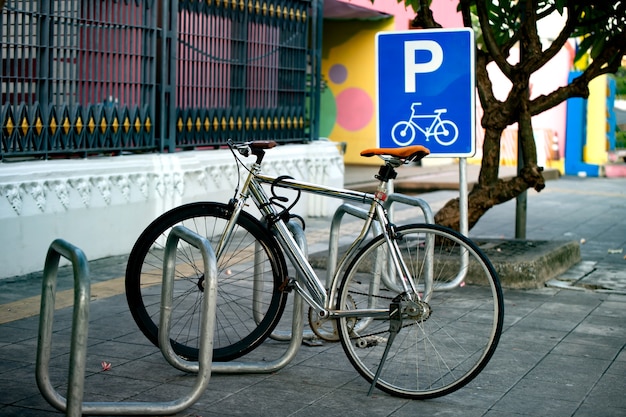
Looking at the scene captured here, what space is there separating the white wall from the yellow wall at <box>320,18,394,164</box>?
426 inches

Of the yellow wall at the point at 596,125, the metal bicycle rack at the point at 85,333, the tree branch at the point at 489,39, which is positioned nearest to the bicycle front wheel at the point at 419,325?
the metal bicycle rack at the point at 85,333

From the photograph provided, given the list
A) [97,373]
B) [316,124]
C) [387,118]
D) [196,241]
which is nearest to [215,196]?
[316,124]

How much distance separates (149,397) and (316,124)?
806 cm

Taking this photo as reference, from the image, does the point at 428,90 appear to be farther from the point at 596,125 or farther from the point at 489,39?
the point at 596,125

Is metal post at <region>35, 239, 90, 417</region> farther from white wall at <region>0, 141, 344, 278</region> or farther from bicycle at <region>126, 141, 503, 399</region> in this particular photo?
white wall at <region>0, 141, 344, 278</region>

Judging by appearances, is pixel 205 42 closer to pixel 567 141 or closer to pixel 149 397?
pixel 149 397

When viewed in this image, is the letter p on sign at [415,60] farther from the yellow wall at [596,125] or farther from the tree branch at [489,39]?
the yellow wall at [596,125]

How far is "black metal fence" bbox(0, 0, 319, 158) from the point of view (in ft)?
26.9

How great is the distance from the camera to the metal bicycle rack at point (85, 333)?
3.80 m

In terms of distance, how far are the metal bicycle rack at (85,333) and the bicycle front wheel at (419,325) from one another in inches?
35.8

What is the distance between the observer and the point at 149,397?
190 inches

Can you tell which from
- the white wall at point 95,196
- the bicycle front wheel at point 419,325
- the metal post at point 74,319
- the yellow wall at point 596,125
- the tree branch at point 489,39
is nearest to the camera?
the metal post at point 74,319

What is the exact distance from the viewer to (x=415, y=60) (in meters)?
7.33

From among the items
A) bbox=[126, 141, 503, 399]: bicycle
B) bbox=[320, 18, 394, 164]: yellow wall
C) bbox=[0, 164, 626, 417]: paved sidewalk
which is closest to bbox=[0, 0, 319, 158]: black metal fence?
bbox=[0, 164, 626, 417]: paved sidewalk
